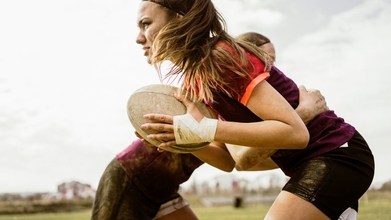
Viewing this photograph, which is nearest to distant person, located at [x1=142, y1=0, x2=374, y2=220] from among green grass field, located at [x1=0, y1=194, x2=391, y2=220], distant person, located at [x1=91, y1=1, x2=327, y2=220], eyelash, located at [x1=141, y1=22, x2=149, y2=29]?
eyelash, located at [x1=141, y1=22, x2=149, y2=29]

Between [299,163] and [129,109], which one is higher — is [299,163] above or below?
below

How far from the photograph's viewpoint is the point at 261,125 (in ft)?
9.26

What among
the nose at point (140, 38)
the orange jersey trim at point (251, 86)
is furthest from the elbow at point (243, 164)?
the nose at point (140, 38)

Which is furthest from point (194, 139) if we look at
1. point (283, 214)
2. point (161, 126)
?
point (283, 214)

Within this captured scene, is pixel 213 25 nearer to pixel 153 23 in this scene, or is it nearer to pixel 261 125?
pixel 153 23

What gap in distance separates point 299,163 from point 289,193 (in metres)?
0.26

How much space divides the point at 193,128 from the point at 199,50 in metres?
0.50

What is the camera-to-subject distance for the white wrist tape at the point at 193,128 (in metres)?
2.91

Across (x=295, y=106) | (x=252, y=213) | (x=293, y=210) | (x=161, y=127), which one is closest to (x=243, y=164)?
(x=295, y=106)

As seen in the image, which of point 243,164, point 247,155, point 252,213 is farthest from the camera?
point 252,213

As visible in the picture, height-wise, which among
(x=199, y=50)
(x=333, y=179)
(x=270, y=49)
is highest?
(x=270, y=49)

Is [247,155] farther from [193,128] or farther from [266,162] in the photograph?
[193,128]

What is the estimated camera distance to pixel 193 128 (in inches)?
115

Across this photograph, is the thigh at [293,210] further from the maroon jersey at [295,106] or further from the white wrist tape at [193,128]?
the white wrist tape at [193,128]
